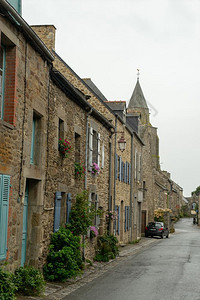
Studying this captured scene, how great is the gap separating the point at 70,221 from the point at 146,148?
2115 centimetres

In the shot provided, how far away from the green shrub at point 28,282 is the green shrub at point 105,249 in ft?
22.1

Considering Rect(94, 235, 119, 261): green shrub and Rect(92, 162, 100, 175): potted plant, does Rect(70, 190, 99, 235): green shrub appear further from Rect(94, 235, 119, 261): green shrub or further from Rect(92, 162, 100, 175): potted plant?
Rect(94, 235, 119, 261): green shrub

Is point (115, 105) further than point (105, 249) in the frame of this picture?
Yes

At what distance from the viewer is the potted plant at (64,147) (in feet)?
37.6

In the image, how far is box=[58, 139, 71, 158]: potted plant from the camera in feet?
37.6

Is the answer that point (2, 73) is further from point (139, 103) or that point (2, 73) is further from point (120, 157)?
point (139, 103)

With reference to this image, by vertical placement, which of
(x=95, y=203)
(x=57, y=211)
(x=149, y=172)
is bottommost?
(x=57, y=211)

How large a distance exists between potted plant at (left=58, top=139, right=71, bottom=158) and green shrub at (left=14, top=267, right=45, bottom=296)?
3766 millimetres

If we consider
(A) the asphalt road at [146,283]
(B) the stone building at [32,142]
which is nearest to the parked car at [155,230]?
(A) the asphalt road at [146,283]

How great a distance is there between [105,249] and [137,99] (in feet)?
163

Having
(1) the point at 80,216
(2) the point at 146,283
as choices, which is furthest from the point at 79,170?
(2) the point at 146,283

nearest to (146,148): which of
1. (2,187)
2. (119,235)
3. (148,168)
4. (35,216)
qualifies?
(148,168)

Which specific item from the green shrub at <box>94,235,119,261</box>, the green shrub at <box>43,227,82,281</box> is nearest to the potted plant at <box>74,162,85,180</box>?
the green shrub at <box>43,227,82,281</box>

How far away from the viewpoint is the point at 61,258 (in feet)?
34.2
